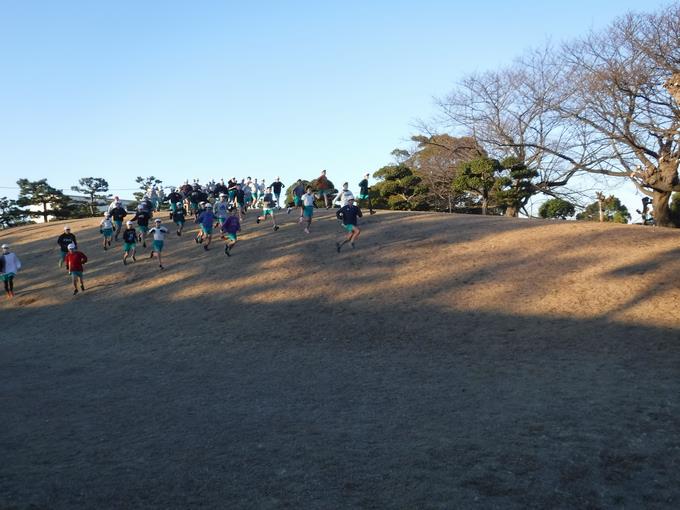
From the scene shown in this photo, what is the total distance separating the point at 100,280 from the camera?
20969 millimetres

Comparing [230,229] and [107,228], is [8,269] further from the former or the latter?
[230,229]

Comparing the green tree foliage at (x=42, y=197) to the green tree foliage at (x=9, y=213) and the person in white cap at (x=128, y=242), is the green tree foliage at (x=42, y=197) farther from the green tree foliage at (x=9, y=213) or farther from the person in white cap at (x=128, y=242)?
the person in white cap at (x=128, y=242)

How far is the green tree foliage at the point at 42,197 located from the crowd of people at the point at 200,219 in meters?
18.0

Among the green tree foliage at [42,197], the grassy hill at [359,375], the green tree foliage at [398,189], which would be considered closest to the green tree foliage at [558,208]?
the green tree foliage at [398,189]

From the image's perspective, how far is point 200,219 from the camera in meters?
22.8

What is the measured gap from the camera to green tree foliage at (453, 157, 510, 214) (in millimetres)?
34188

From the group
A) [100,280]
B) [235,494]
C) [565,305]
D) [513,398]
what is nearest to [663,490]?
[513,398]

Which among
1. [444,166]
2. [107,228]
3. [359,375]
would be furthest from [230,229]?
[444,166]

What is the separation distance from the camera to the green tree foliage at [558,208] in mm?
40125

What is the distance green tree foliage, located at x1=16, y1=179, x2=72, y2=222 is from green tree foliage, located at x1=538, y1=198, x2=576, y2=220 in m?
37.1

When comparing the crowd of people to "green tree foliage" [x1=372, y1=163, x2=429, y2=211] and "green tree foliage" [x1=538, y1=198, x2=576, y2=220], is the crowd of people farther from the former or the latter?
"green tree foliage" [x1=538, y1=198, x2=576, y2=220]

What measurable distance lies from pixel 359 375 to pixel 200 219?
14.1 meters

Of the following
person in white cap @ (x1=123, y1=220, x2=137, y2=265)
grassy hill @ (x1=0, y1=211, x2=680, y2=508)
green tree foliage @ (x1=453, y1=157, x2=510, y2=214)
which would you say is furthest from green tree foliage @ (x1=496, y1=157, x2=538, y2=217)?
person in white cap @ (x1=123, y1=220, x2=137, y2=265)

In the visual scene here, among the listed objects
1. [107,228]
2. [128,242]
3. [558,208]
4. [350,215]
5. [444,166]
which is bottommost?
[558,208]
